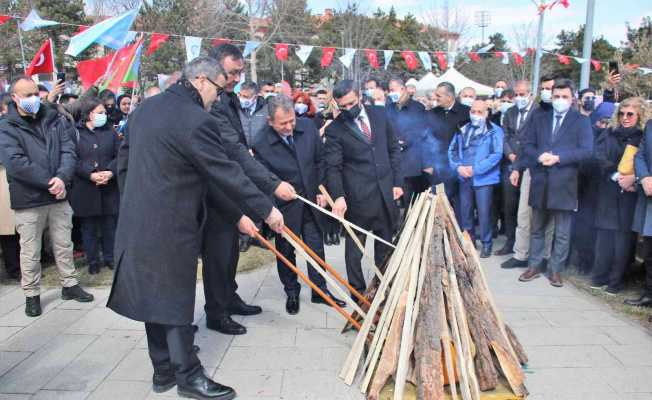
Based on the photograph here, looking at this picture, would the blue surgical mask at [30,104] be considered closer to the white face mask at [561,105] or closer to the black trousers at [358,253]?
the black trousers at [358,253]

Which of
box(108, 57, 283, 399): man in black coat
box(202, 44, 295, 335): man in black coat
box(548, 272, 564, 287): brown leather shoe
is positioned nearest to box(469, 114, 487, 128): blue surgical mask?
box(548, 272, 564, 287): brown leather shoe

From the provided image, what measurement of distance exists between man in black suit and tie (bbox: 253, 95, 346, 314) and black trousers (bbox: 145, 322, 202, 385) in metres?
1.55

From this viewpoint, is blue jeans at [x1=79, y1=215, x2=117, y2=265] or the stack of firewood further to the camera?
blue jeans at [x1=79, y1=215, x2=117, y2=265]

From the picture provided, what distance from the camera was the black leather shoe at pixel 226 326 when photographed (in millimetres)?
4316

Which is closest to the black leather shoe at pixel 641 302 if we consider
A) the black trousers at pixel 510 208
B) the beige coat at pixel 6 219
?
the black trousers at pixel 510 208

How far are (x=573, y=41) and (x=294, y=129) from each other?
3325cm

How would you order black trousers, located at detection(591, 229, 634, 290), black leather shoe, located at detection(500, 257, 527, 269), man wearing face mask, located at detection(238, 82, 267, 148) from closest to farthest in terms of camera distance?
black trousers, located at detection(591, 229, 634, 290), black leather shoe, located at detection(500, 257, 527, 269), man wearing face mask, located at detection(238, 82, 267, 148)

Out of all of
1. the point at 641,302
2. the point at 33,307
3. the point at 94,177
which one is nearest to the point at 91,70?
the point at 94,177

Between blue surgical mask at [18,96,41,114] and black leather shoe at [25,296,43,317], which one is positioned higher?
blue surgical mask at [18,96,41,114]

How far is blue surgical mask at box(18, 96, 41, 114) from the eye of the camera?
464cm

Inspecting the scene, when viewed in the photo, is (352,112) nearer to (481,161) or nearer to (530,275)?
(481,161)

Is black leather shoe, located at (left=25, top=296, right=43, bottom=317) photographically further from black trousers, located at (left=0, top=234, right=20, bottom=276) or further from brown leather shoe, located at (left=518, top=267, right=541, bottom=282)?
brown leather shoe, located at (left=518, top=267, right=541, bottom=282)

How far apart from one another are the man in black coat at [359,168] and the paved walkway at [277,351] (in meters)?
0.93

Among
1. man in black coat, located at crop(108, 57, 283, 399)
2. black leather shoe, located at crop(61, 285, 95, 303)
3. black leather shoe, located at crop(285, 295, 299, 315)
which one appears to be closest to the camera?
man in black coat, located at crop(108, 57, 283, 399)
